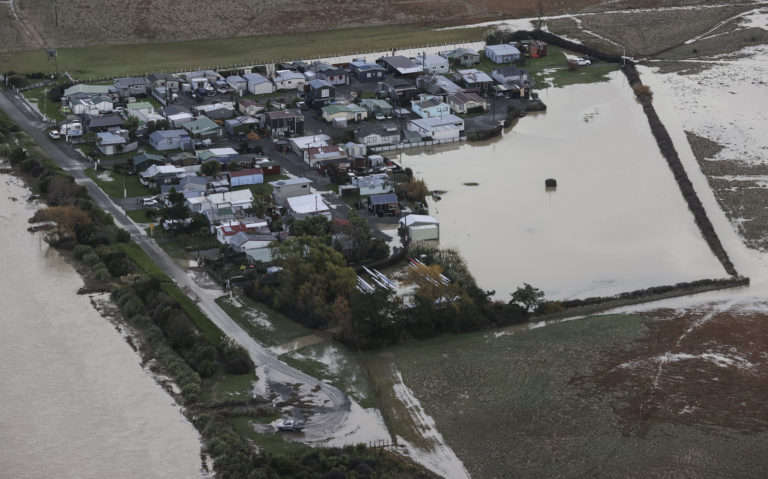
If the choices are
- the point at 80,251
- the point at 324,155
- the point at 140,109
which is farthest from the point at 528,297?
the point at 140,109

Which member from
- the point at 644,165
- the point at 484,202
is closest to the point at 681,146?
the point at 644,165

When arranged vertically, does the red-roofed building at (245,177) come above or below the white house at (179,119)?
below

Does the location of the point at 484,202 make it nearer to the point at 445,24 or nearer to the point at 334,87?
the point at 334,87

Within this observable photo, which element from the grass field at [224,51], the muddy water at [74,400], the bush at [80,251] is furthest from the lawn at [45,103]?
the muddy water at [74,400]

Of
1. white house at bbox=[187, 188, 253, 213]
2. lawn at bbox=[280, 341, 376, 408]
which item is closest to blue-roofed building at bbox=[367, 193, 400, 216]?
white house at bbox=[187, 188, 253, 213]

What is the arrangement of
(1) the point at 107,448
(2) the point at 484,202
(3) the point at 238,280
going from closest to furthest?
(1) the point at 107,448 < (3) the point at 238,280 < (2) the point at 484,202

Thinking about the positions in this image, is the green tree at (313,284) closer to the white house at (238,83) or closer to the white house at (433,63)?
the white house at (238,83)
